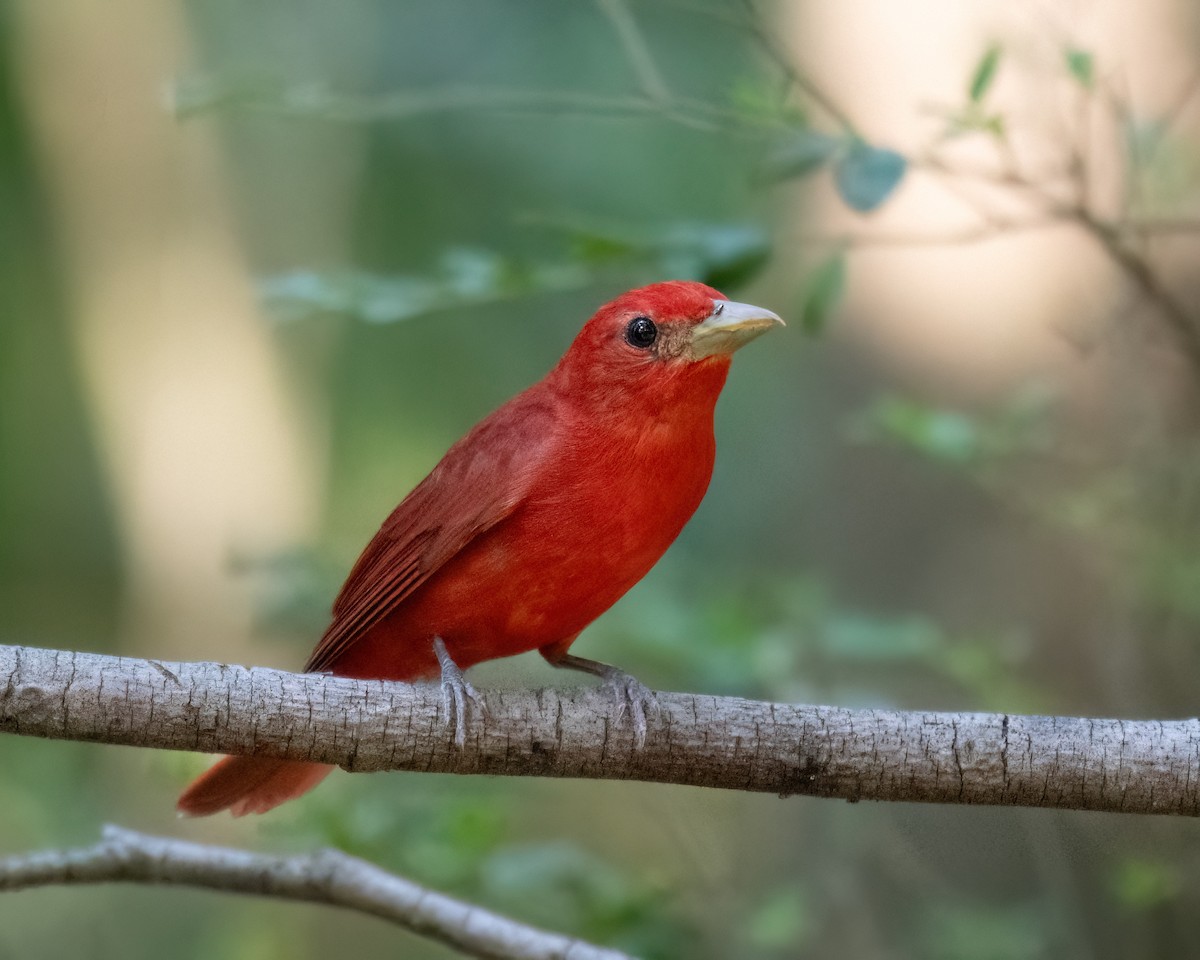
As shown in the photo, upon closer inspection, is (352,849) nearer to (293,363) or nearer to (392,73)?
(293,363)

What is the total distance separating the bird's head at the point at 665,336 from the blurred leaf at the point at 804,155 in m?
0.48

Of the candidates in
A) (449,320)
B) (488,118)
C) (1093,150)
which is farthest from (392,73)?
(1093,150)

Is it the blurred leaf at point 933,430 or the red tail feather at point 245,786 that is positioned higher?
the blurred leaf at point 933,430

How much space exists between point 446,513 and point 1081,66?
1.63 metres

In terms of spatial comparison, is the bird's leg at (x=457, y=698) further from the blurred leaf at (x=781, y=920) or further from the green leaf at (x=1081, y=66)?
the green leaf at (x=1081, y=66)

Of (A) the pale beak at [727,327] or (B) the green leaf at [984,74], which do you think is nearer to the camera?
(A) the pale beak at [727,327]

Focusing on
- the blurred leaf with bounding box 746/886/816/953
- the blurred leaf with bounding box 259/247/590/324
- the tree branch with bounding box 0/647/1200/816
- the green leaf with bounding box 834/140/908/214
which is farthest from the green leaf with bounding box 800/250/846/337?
the blurred leaf with bounding box 746/886/816/953

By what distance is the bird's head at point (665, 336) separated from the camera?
2.75m

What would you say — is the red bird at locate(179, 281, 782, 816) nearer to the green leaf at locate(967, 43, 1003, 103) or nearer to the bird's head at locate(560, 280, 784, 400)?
the bird's head at locate(560, 280, 784, 400)

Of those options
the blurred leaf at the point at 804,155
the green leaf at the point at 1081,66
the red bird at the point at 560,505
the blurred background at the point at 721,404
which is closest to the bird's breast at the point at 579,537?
the red bird at the point at 560,505

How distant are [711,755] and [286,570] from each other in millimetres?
2077

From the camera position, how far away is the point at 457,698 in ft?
7.84

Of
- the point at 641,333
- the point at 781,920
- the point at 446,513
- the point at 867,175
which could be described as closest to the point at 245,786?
the point at 446,513

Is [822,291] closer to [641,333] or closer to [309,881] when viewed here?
[641,333]
